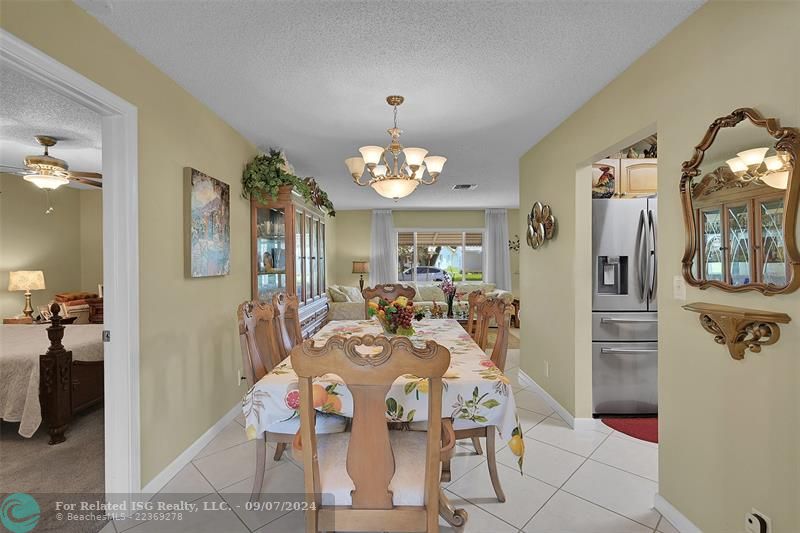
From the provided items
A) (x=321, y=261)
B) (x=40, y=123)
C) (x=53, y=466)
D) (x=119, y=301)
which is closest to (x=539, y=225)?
(x=119, y=301)

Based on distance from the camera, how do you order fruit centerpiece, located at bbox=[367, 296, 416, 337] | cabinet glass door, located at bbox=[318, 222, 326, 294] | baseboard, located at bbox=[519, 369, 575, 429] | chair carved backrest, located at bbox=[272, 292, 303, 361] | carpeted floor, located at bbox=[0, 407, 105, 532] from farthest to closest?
cabinet glass door, located at bbox=[318, 222, 326, 294], baseboard, located at bbox=[519, 369, 575, 429], chair carved backrest, located at bbox=[272, 292, 303, 361], fruit centerpiece, located at bbox=[367, 296, 416, 337], carpeted floor, located at bbox=[0, 407, 105, 532]

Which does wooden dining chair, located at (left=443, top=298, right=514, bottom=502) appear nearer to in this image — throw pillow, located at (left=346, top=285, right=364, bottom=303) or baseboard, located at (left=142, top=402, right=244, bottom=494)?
baseboard, located at (left=142, top=402, right=244, bottom=494)

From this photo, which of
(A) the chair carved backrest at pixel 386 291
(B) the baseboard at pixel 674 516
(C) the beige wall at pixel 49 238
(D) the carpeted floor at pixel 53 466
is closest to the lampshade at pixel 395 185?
(A) the chair carved backrest at pixel 386 291

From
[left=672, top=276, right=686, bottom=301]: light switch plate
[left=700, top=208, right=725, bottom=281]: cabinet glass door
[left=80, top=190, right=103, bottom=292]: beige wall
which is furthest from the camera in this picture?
[left=80, top=190, right=103, bottom=292]: beige wall

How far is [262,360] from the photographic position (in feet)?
7.42

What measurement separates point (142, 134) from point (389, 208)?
643cm

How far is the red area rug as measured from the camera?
2872mm

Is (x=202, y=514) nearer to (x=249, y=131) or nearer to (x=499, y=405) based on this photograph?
(x=499, y=405)

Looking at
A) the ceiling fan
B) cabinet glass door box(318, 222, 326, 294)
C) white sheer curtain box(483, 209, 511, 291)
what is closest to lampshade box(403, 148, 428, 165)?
the ceiling fan

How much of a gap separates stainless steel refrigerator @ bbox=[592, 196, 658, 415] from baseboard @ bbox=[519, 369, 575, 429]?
27cm

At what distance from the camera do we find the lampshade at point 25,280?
4.55 meters

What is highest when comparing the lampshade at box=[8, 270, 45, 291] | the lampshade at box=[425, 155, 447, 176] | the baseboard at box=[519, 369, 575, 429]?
the lampshade at box=[425, 155, 447, 176]

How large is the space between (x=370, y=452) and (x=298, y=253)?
3383mm

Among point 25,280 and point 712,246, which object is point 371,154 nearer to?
point 712,246
